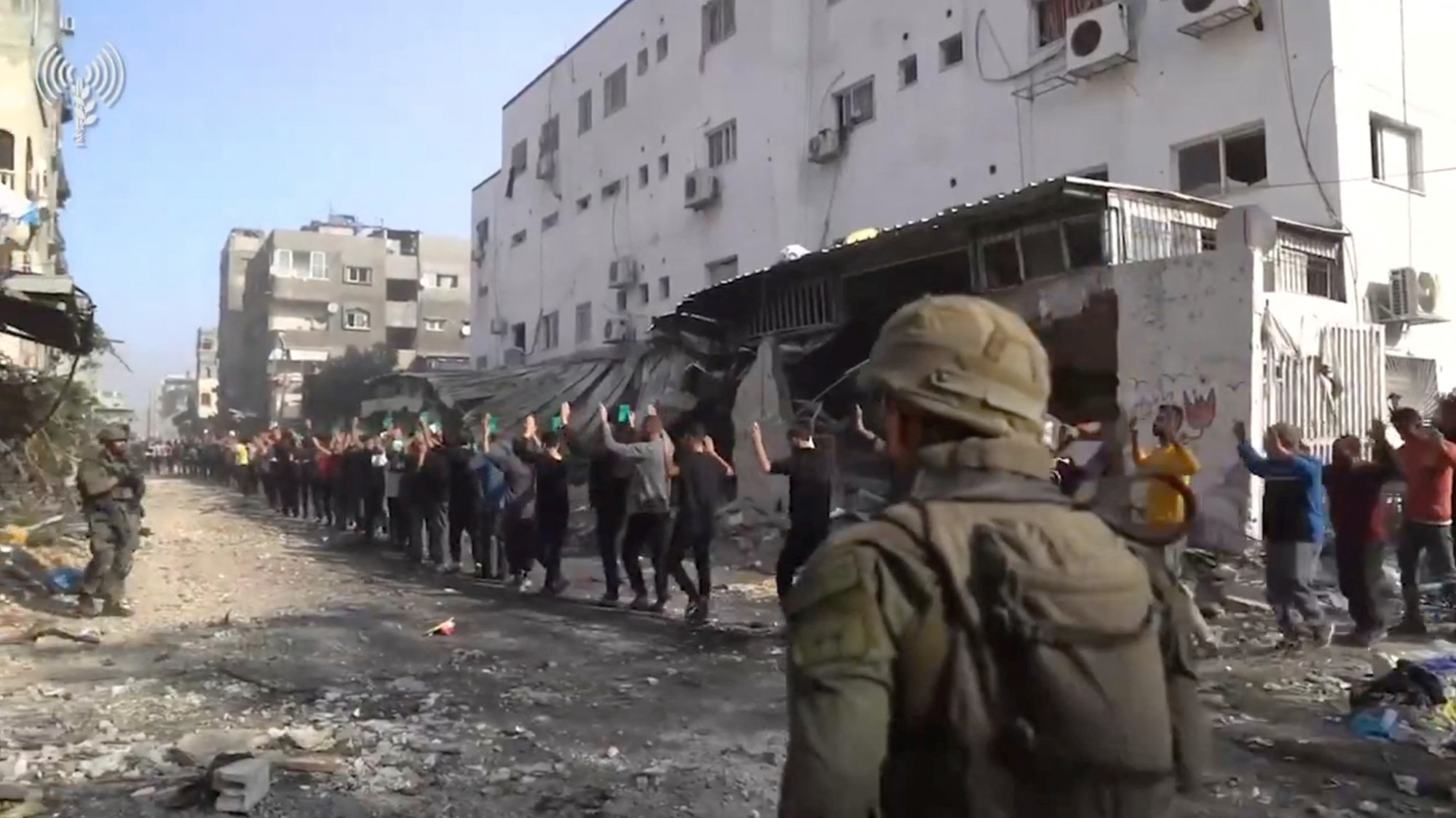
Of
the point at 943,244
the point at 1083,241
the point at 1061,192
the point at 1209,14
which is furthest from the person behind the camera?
the point at 943,244

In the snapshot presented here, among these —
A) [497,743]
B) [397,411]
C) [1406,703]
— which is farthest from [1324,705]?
[397,411]

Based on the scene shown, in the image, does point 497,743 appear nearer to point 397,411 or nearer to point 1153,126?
point 1153,126

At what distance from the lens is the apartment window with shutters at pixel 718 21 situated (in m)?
24.0

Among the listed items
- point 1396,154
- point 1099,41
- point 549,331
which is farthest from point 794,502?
point 549,331

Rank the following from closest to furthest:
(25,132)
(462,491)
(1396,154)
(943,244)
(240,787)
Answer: (240,787), (462,491), (1396,154), (943,244), (25,132)

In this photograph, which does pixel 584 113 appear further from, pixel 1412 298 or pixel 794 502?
pixel 794 502

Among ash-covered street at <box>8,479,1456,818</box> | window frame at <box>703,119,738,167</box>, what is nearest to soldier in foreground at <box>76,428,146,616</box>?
ash-covered street at <box>8,479,1456,818</box>

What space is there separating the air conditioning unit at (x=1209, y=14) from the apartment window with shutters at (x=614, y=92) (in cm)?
1699

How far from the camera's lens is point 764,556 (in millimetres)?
13516

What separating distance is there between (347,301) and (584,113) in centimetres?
3028

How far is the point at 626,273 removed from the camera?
2731 centimetres

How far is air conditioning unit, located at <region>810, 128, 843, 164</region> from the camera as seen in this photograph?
20.4 metres

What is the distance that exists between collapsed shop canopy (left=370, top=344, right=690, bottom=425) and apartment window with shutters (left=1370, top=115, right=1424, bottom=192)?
10150 mm

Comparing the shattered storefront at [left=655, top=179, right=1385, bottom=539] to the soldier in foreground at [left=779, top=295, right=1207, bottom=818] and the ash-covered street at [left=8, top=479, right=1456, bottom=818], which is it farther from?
the soldier in foreground at [left=779, top=295, right=1207, bottom=818]
